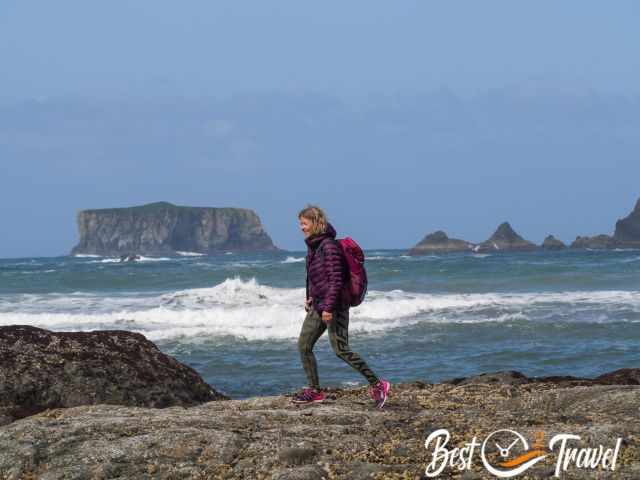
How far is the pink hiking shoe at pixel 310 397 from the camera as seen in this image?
6738 millimetres

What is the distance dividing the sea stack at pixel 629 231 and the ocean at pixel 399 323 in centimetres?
6571

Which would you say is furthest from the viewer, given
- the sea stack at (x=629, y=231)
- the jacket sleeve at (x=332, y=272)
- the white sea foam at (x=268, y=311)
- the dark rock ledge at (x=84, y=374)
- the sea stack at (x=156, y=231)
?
the sea stack at (x=156, y=231)

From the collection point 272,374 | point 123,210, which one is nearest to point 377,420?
point 272,374

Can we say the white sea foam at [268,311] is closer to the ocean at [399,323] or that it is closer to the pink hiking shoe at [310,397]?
the ocean at [399,323]

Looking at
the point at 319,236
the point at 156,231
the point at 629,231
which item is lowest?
the point at 319,236

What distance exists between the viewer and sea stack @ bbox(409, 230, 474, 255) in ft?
360

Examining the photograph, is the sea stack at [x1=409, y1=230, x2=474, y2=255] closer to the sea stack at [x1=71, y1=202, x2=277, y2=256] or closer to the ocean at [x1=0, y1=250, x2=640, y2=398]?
the sea stack at [x1=71, y1=202, x2=277, y2=256]

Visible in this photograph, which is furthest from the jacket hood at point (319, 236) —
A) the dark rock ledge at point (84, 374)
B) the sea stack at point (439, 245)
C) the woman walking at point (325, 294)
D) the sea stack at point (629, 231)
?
the sea stack at point (439, 245)

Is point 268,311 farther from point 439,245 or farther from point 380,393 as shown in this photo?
point 439,245

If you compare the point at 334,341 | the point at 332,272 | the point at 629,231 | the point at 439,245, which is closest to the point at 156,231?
the point at 439,245

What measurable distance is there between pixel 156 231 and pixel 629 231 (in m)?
84.7

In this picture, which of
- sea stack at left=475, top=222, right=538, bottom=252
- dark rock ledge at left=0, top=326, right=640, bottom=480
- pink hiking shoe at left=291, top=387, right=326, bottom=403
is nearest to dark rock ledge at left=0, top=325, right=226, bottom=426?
dark rock ledge at left=0, top=326, right=640, bottom=480

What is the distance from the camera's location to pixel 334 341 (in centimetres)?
666

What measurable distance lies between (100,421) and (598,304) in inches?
800
